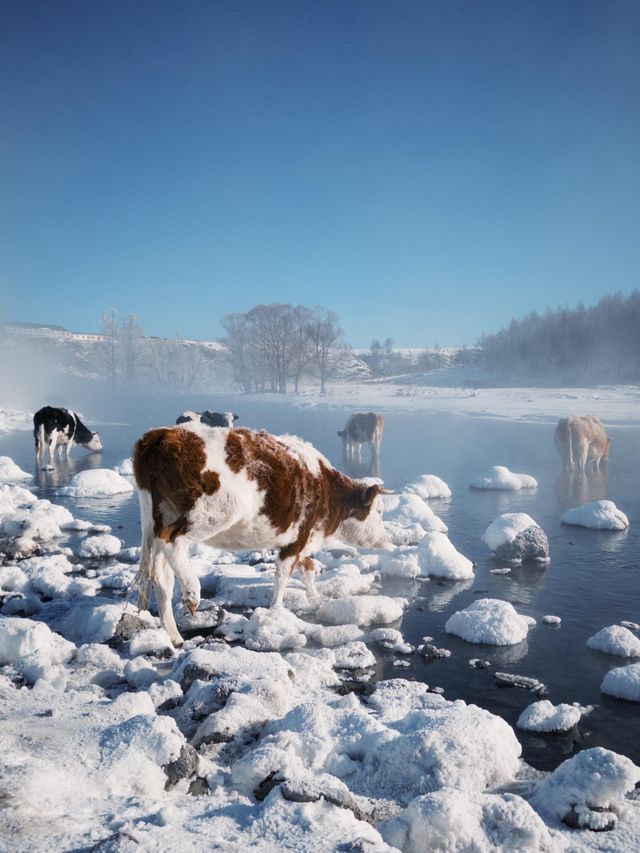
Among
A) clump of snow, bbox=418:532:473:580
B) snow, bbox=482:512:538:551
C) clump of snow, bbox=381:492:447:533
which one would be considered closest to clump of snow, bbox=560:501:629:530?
snow, bbox=482:512:538:551

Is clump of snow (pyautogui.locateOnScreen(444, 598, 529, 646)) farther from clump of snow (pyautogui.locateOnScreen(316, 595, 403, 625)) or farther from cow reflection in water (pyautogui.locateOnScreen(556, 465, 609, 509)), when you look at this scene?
cow reflection in water (pyautogui.locateOnScreen(556, 465, 609, 509))

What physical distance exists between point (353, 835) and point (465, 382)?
63091 millimetres

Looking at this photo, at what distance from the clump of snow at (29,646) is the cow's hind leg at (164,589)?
32.1 inches

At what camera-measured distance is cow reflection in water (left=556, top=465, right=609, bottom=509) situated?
12.4 meters

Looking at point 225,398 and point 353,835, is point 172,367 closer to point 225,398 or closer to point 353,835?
point 225,398

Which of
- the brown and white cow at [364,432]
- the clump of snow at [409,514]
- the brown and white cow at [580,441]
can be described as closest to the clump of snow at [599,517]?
the clump of snow at [409,514]

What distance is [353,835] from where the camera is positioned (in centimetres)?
250

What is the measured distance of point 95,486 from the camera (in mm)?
13172

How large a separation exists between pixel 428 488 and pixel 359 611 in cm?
687

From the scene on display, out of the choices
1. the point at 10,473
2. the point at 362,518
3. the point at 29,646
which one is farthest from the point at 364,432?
the point at 29,646

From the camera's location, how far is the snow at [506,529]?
829 centimetres

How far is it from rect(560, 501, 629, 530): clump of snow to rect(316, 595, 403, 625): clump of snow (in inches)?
221

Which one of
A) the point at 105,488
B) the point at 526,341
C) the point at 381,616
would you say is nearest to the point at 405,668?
the point at 381,616

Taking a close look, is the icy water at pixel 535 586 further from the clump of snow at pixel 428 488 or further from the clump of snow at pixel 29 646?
the clump of snow at pixel 29 646
